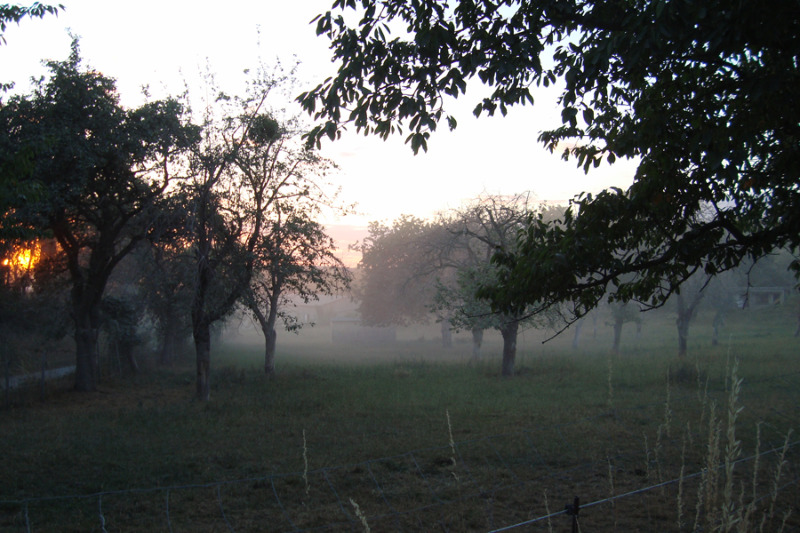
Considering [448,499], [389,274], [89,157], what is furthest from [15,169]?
[389,274]

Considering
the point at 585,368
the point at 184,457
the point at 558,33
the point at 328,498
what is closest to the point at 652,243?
the point at 558,33

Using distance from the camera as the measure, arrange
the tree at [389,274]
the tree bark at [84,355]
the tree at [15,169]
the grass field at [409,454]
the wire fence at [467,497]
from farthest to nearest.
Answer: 1. the tree at [389,274]
2. the tree bark at [84,355]
3. the tree at [15,169]
4. the grass field at [409,454]
5. the wire fence at [467,497]

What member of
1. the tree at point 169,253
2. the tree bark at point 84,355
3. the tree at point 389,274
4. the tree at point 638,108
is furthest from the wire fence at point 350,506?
the tree at point 389,274

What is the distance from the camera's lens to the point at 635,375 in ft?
72.6

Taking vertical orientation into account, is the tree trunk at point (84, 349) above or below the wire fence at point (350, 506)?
above

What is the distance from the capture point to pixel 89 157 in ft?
56.2

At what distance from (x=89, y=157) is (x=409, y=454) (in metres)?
13.3

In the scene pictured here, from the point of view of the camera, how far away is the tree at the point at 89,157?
55.9 ft

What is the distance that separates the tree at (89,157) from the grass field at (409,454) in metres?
5.45

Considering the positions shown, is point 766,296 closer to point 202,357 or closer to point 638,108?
point 202,357

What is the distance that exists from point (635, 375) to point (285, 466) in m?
16.3

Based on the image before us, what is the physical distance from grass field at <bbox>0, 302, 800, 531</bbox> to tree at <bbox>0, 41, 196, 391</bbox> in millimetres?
5446

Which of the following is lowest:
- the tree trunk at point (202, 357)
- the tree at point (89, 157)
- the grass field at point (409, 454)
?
the grass field at point (409, 454)

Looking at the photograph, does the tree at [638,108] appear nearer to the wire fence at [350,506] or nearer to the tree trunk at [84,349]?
the wire fence at [350,506]
